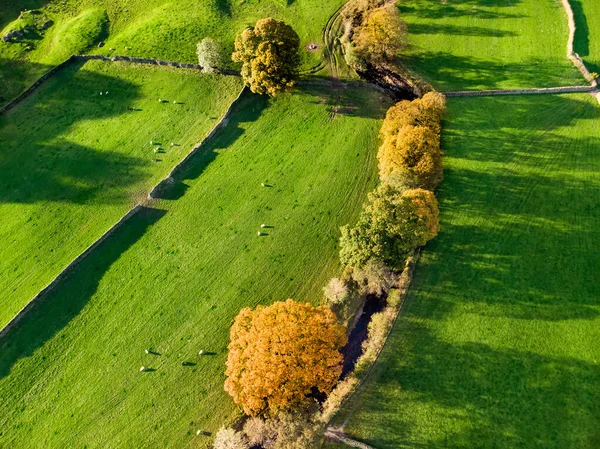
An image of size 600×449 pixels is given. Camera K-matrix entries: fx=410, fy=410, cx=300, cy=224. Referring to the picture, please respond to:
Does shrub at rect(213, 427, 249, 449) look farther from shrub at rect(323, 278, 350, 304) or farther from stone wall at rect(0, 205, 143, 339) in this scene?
stone wall at rect(0, 205, 143, 339)

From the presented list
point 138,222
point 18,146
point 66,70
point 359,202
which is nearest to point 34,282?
point 138,222

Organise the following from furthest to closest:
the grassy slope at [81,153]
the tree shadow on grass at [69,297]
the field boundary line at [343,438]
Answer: the grassy slope at [81,153], the tree shadow on grass at [69,297], the field boundary line at [343,438]

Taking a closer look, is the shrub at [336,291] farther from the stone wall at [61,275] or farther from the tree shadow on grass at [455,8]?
the tree shadow on grass at [455,8]

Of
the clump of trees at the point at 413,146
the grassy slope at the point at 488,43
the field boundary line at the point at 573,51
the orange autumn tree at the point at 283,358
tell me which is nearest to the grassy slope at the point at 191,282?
the clump of trees at the point at 413,146

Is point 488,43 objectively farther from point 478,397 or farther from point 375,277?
point 478,397

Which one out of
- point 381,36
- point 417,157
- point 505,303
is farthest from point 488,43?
point 505,303

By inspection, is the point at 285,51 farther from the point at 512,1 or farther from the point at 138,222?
the point at 512,1
